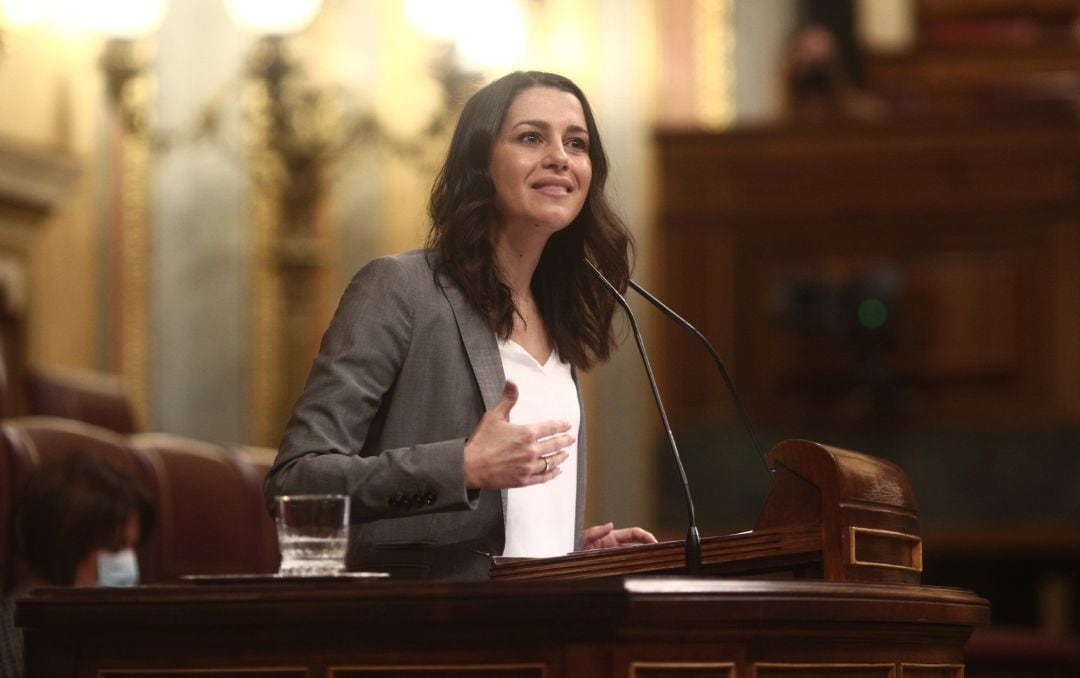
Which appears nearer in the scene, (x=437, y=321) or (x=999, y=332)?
(x=437, y=321)

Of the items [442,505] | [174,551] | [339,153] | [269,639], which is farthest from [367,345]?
[339,153]

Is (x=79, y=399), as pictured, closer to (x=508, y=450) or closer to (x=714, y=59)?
(x=508, y=450)

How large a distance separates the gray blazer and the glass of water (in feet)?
0.37

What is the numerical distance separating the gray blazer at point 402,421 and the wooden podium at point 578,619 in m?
0.16

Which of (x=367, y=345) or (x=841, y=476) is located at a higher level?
(x=367, y=345)

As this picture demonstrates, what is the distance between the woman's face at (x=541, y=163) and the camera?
210 centimetres

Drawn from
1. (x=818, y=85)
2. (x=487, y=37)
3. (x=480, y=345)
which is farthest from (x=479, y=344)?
(x=818, y=85)

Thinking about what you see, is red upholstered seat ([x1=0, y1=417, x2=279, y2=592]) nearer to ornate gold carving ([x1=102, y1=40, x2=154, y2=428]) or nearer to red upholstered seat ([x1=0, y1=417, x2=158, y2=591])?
red upholstered seat ([x1=0, y1=417, x2=158, y2=591])

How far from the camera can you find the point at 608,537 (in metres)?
2.15

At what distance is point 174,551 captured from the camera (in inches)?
150

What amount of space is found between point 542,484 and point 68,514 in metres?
1.21

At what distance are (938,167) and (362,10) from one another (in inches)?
86.8

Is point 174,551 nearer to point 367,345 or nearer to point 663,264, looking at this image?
point 367,345

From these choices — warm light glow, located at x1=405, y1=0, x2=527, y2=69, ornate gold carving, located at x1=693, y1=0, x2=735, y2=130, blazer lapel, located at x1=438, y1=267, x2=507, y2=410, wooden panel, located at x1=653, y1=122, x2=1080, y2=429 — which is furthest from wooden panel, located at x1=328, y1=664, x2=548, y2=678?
ornate gold carving, located at x1=693, y1=0, x2=735, y2=130
